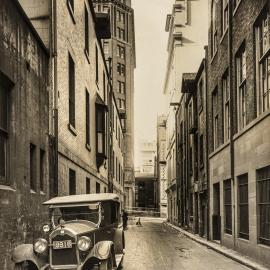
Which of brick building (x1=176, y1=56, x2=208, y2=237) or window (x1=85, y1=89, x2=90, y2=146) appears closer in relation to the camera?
window (x1=85, y1=89, x2=90, y2=146)

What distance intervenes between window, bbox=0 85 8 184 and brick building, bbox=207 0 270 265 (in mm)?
6536

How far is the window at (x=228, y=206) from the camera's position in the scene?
2088cm

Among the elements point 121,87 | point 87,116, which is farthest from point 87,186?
point 121,87

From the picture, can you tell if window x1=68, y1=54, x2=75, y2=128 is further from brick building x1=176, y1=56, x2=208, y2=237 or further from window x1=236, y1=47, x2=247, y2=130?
brick building x1=176, y1=56, x2=208, y2=237

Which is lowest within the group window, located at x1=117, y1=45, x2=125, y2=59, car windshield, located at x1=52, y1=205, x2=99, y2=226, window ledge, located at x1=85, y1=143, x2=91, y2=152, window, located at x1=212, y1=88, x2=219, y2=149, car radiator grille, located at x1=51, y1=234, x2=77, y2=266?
car radiator grille, located at x1=51, y1=234, x2=77, y2=266

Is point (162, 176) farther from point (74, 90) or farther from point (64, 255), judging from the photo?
point (64, 255)

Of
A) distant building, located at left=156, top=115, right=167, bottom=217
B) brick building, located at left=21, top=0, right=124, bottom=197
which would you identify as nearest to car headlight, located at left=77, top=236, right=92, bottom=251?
brick building, located at left=21, top=0, right=124, bottom=197

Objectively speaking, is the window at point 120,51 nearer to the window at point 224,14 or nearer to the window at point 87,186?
the window at point 87,186

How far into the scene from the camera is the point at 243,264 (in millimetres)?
15422

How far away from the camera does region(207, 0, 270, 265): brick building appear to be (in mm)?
15436

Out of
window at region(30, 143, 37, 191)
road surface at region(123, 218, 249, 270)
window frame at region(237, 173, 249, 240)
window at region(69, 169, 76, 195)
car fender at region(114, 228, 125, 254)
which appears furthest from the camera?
window at region(69, 169, 76, 195)

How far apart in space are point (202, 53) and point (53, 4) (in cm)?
3914

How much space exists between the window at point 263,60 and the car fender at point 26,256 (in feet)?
25.0

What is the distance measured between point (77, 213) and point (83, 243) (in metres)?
1.53
